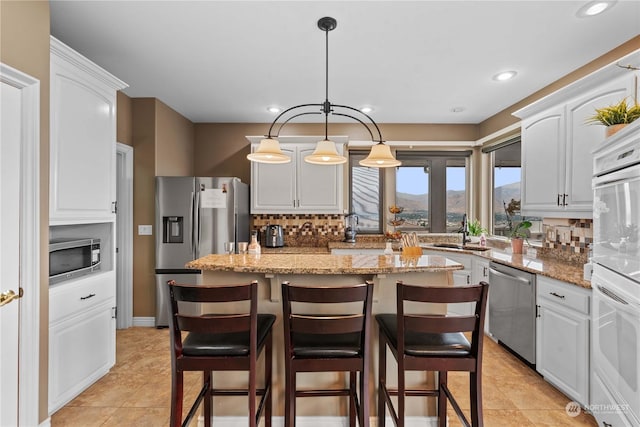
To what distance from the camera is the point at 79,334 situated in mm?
2279

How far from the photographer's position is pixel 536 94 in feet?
11.0

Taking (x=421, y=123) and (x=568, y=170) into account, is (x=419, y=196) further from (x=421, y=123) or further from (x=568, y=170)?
(x=568, y=170)

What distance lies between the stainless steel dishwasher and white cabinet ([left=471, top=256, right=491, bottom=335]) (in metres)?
0.15

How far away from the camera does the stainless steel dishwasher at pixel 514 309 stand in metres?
2.62

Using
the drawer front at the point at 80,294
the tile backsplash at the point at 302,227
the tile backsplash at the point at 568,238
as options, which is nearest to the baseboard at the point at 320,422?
the drawer front at the point at 80,294

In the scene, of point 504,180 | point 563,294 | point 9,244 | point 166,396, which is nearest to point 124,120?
point 9,244

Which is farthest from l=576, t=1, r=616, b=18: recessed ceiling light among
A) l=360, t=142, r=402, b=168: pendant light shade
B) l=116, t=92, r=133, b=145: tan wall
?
l=116, t=92, r=133, b=145: tan wall

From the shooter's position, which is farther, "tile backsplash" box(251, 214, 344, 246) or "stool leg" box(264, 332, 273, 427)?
"tile backsplash" box(251, 214, 344, 246)

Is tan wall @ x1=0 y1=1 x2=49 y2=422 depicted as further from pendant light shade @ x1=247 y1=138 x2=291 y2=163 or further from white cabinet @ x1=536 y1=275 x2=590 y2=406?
white cabinet @ x1=536 y1=275 x2=590 y2=406

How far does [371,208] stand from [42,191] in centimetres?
371

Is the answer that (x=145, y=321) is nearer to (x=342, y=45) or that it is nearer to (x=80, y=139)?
(x=80, y=139)

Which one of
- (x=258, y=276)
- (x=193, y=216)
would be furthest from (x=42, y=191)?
(x=193, y=216)

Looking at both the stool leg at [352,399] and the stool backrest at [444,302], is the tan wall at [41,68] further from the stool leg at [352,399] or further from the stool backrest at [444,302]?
the stool backrest at [444,302]

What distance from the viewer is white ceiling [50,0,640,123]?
202 centimetres
